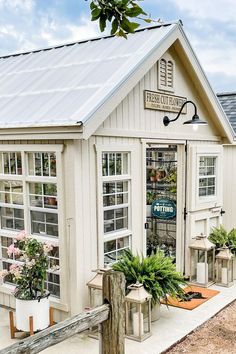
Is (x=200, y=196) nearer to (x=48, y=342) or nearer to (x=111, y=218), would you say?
(x=111, y=218)

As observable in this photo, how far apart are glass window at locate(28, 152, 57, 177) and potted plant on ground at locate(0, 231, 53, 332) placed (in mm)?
852

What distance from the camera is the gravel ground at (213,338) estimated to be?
14.9ft

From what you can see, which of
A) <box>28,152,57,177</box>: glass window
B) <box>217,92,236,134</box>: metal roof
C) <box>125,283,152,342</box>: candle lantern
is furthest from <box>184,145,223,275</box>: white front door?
<box>28,152,57,177</box>: glass window

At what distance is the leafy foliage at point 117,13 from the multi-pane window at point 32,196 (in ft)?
9.57

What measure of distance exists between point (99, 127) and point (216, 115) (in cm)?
293

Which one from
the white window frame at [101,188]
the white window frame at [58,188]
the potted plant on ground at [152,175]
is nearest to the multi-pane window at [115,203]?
the white window frame at [101,188]

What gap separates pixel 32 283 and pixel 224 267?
135 inches

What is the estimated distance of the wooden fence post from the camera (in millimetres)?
2928

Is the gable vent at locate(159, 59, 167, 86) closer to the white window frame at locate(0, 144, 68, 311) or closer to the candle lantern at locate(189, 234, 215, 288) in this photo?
the white window frame at locate(0, 144, 68, 311)

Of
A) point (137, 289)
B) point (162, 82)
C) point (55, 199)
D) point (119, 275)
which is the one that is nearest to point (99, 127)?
point (55, 199)

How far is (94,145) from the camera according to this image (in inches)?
200

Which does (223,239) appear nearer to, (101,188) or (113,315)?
(101,188)

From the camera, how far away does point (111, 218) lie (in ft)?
18.1

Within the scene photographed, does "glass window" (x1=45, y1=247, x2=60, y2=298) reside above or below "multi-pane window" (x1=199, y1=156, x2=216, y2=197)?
below
